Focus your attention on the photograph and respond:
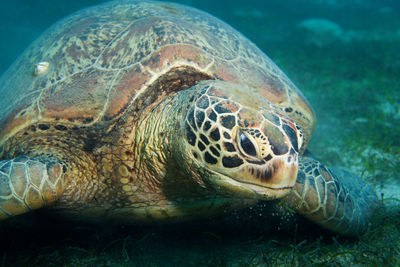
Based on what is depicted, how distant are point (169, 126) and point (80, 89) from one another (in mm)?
924

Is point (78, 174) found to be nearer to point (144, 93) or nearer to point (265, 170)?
point (144, 93)

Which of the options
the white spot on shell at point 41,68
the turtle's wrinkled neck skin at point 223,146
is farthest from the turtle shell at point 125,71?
the turtle's wrinkled neck skin at point 223,146

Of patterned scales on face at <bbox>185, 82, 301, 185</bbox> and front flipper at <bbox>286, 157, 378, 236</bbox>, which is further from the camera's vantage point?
front flipper at <bbox>286, 157, 378, 236</bbox>

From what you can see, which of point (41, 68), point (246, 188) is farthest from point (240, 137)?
point (41, 68)

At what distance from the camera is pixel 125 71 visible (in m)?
2.04

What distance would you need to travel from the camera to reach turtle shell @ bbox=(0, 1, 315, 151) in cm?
195

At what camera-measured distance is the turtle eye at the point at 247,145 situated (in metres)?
1.26

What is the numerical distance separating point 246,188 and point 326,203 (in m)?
0.98

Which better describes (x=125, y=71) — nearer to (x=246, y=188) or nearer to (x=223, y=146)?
(x=223, y=146)

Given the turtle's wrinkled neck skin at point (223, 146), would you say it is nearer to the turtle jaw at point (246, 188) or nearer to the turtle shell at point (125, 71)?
the turtle jaw at point (246, 188)

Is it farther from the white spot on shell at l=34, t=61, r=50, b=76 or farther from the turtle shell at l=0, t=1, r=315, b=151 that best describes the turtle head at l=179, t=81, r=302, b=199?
the white spot on shell at l=34, t=61, r=50, b=76

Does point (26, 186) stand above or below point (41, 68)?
below

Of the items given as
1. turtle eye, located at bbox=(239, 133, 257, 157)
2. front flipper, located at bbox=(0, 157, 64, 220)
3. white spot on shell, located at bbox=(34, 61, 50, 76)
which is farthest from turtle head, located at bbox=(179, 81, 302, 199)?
white spot on shell, located at bbox=(34, 61, 50, 76)

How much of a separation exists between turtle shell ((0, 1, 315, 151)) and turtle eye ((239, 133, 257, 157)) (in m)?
0.94
